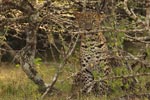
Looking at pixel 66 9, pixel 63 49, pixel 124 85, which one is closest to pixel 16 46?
pixel 66 9

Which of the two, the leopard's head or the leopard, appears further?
the leopard

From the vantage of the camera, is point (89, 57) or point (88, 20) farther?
point (89, 57)

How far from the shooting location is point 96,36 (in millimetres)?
7973

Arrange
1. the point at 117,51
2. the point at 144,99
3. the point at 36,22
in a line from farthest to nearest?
the point at 36,22 → the point at 144,99 → the point at 117,51

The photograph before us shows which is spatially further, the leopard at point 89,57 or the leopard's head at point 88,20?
the leopard at point 89,57

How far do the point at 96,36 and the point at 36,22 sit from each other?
1.11 meters

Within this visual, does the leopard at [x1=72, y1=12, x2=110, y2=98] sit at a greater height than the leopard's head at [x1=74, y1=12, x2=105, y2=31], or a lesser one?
lesser

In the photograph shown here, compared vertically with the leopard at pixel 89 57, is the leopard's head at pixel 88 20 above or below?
above

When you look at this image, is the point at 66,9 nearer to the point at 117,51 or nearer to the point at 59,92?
the point at 59,92

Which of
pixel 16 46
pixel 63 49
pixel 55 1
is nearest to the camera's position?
pixel 63 49

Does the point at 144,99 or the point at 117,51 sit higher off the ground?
the point at 117,51

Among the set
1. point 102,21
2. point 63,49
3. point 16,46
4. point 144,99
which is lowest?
point 16,46

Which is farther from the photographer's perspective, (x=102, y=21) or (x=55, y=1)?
(x=55, y=1)

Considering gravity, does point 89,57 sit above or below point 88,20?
below
